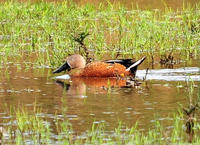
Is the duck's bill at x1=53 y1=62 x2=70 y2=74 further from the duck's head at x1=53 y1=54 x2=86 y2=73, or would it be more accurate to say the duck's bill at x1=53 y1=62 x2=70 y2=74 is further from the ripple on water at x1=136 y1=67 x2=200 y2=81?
the ripple on water at x1=136 y1=67 x2=200 y2=81

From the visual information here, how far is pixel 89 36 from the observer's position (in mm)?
14977

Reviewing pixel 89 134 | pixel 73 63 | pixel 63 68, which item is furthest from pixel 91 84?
pixel 89 134

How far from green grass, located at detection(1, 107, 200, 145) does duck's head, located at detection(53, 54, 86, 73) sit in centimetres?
402

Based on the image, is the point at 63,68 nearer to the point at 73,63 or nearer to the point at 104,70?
the point at 73,63

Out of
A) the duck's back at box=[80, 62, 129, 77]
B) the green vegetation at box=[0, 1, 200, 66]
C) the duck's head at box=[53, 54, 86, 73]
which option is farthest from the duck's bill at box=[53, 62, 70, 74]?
the green vegetation at box=[0, 1, 200, 66]

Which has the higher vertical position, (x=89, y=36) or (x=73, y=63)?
(x=89, y=36)

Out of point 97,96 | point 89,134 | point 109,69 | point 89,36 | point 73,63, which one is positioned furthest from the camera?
point 89,36

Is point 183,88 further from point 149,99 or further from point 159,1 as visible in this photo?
point 159,1

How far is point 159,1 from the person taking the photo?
2397 centimetres

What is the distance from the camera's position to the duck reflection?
31.7ft

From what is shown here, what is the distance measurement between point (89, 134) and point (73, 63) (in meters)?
4.70

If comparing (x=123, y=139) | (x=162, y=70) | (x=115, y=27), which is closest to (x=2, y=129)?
(x=123, y=139)

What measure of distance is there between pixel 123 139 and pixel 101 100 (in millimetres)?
2325

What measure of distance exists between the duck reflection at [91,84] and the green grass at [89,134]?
2.17m
